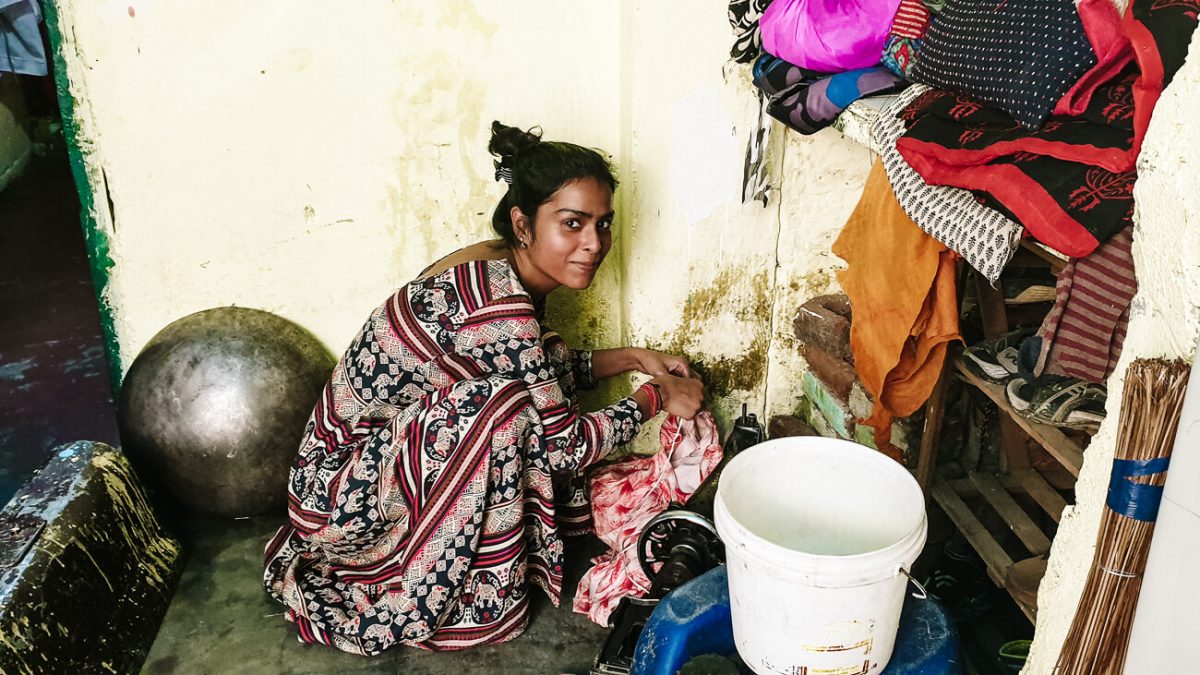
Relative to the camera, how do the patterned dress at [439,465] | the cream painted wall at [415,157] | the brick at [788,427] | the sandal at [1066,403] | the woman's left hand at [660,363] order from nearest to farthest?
the sandal at [1066,403]
the patterned dress at [439,465]
the cream painted wall at [415,157]
the woman's left hand at [660,363]
the brick at [788,427]

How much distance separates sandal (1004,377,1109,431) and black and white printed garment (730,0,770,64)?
45.9 inches

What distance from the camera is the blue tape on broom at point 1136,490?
1.27 meters

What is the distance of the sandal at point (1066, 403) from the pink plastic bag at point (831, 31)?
819mm

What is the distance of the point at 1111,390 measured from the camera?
4.58 feet

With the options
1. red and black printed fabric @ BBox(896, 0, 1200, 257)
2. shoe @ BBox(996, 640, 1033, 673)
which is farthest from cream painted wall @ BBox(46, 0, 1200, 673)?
red and black printed fabric @ BBox(896, 0, 1200, 257)

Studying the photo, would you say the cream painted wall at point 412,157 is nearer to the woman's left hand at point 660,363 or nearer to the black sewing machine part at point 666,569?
the woman's left hand at point 660,363

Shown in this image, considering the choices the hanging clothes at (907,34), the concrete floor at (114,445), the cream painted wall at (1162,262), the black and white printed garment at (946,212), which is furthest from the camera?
the concrete floor at (114,445)

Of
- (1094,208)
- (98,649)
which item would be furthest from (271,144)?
(1094,208)

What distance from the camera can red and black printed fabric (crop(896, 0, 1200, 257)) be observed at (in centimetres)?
127

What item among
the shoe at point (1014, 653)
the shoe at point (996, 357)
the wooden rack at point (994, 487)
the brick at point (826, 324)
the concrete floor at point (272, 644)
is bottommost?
the concrete floor at point (272, 644)

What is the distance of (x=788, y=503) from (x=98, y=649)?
1740 mm

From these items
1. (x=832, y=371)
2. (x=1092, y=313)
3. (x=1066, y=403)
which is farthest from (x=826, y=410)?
(x=1092, y=313)

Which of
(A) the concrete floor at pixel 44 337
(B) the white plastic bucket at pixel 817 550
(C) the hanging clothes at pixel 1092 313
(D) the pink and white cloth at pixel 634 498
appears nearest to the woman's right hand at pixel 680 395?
(D) the pink and white cloth at pixel 634 498

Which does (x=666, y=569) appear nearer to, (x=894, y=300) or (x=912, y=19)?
(x=894, y=300)
